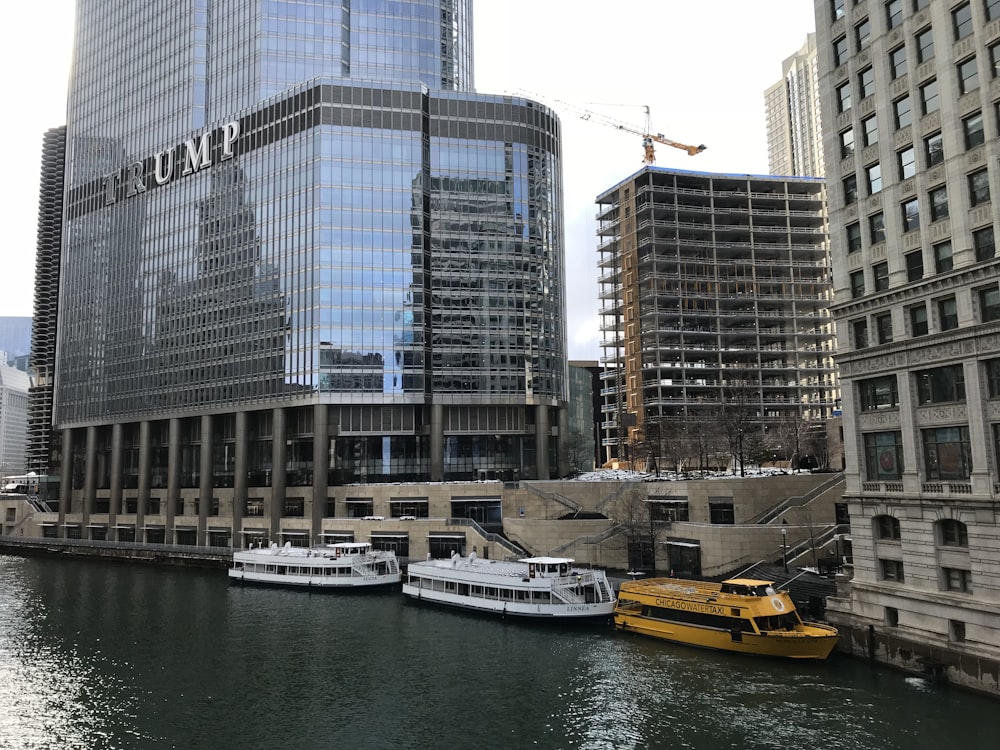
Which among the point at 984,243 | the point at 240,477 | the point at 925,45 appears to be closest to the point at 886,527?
the point at 984,243

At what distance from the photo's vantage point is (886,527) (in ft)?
164

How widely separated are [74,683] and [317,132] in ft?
295

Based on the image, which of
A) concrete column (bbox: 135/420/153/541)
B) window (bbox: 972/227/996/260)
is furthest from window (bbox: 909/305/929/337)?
concrete column (bbox: 135/420/153/541)

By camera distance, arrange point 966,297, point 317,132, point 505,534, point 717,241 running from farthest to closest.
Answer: point 717,241
point 317,132
point 505,534
point 966,297

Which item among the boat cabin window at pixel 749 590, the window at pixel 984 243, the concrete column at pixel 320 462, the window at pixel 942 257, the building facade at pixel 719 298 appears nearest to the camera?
the window at pixel 984 243

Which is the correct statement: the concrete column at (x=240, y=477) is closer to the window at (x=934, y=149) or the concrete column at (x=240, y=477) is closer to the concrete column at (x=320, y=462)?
the concrete column at (x=320, y=462)

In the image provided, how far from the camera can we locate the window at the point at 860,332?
52688mm

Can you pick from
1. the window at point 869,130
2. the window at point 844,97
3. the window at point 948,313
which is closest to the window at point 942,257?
the window at point 948,313

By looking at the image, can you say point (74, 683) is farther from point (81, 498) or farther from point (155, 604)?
point (81, 498)

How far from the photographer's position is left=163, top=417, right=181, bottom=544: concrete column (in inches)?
4983

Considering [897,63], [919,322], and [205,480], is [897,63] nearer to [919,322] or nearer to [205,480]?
[919,322]

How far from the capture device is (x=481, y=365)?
12150 cm

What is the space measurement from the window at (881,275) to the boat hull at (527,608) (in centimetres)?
3315

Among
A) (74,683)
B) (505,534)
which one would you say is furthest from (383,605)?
(74,683)
